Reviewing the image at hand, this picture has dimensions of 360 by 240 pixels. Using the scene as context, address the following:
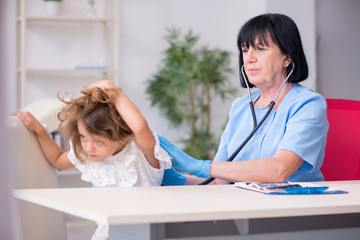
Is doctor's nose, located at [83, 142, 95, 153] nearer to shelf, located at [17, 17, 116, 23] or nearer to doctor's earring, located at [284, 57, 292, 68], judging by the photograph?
doctor's earring, located at [284, 57, 292, 68]

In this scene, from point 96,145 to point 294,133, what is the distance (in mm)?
559

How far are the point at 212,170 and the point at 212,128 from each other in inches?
160

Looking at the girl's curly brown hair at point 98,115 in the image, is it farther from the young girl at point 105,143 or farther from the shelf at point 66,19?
the shelf at point 66,19

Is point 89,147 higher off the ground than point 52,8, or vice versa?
point 52,8

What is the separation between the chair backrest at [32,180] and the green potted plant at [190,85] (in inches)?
137

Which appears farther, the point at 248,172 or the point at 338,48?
the point at 338,48

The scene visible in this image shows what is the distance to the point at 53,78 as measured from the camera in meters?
5.04

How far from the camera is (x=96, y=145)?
1364mm

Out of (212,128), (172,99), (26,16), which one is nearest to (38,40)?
(26,16)

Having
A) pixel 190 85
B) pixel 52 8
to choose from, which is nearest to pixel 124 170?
pixel 190 85

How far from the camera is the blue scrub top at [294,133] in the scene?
148 centimetres

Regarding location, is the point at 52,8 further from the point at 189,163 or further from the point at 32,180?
the point at 189,163

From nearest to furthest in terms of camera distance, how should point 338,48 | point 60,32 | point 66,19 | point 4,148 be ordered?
point 4,148 < point 66,19 < point 60,32 < point 338,48

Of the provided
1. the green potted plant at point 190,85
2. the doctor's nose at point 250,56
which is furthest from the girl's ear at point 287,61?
the green potted plant at point 190,85
